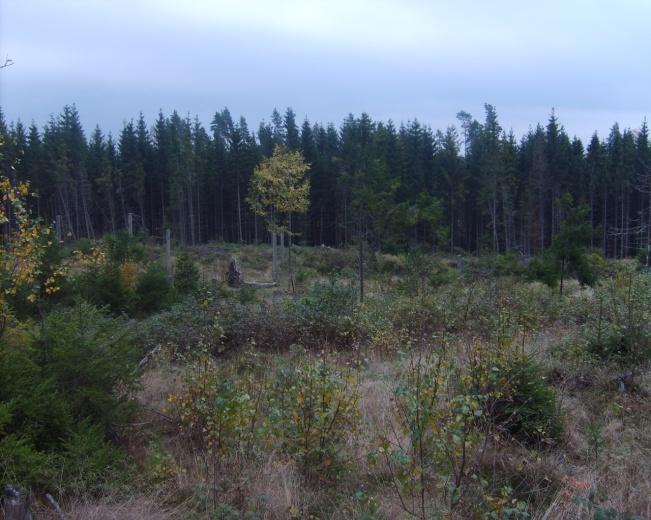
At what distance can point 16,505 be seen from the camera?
2.95 metres

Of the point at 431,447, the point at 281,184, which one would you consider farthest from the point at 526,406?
the point at 281,184

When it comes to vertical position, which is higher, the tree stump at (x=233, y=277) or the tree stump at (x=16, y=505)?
the tree stump at (x=16, y=505)

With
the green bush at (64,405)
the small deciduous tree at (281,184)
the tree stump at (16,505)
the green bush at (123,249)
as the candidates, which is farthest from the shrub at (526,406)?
the small deciduous tree at (281,184)

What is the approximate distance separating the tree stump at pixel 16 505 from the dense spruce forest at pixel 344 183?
42391mm

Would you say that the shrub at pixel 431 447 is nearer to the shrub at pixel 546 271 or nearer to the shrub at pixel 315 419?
the shrub at pixel 315 419

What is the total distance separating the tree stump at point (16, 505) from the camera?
2.96 meters

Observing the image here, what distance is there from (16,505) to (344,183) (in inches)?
1716

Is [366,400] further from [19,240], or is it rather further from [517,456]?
[19,240]

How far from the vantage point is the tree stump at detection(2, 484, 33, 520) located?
9.70 feet

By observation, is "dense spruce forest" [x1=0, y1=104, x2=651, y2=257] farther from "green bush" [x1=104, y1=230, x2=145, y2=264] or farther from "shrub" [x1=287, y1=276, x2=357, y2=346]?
"shrub" [x1=287, y1=276, x2=357, y2=346]

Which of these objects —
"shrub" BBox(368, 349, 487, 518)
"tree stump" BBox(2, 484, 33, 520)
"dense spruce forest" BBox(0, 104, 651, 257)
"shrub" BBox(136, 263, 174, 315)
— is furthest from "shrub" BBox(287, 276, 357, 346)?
"dense spruce forest" BBox(0, 104, 651, 257)

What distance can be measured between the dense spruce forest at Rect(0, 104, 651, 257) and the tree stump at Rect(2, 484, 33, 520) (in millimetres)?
42391

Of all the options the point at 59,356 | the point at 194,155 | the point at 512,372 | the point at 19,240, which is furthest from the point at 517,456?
the point at 194,155

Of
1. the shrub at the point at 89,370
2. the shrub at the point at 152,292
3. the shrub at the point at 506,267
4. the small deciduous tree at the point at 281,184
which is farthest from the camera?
the small deciduous tree at the point at 281,184
